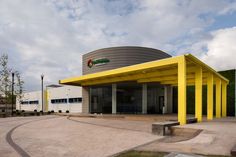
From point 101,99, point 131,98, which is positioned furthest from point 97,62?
point 131,98

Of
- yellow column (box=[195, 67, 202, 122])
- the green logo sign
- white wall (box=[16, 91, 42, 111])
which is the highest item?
the green logo sign

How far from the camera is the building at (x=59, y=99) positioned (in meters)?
38.2

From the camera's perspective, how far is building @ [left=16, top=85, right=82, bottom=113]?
3818 centimetres

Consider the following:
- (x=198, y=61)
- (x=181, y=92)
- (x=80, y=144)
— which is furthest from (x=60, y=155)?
(x=198, y=61)

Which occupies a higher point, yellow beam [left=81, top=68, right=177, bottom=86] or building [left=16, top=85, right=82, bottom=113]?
yellow beam [left=81, top=68, right=177, bottom=86]

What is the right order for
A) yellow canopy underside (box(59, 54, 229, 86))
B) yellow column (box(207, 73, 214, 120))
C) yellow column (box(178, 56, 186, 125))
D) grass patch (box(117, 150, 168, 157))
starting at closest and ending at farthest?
grass patch (box(117, 150, 168, 157)) < yellow column (box(178, 56, 186, 125)) < yellow canopy underside (box(59, 54, 229, 86)) < yellow column (box(207, 73, 214, 120))

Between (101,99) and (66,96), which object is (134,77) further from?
(66,96)

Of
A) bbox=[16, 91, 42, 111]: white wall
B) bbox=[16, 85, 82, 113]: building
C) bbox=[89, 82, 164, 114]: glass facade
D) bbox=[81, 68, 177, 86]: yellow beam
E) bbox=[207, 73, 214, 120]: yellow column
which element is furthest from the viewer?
bbox=[16, 91, 42, 111]: white wall

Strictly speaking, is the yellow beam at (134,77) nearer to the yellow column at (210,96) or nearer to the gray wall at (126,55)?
the gray wall at (126,55)

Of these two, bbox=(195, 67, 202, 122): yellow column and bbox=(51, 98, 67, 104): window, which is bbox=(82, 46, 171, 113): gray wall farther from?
bbox=(51, 98, 67, 104): window

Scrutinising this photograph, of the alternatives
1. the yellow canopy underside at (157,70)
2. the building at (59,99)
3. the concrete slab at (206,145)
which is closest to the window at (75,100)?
the building at (59,99)

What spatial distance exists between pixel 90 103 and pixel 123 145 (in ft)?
73.7

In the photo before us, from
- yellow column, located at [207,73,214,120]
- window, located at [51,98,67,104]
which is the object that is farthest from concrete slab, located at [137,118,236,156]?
window, located at [51,98,67,104]

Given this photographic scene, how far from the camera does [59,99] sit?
4378 centimetres
